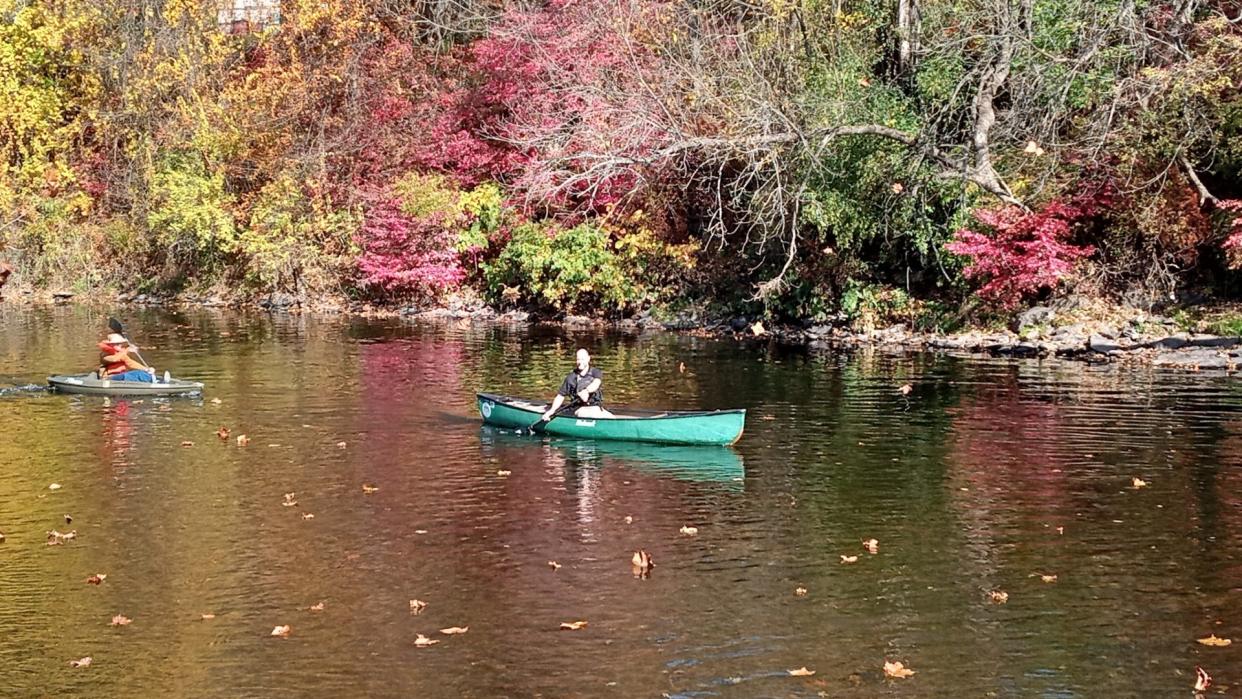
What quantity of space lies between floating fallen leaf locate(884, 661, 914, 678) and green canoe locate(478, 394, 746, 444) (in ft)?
30.7

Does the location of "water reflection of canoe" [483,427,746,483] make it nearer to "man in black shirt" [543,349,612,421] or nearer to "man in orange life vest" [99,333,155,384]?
"man in black shirt" [543,349,612,421]

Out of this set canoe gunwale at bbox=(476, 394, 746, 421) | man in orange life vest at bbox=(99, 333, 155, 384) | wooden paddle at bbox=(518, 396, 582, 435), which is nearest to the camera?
canoe gunwale at bbox=(476, 394, 746, 421)

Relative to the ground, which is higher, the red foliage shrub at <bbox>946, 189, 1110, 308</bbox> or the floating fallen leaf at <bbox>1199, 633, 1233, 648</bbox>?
the red foliage shrub at <bbox>946, 189, 1110, 308</bbox>

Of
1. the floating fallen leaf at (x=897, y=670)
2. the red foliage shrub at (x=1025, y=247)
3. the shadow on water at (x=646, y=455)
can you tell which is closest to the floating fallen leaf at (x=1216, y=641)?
the floating fallen leaf at (x=897, y=670)

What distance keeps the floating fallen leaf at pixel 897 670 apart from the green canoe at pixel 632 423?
934 centimetres

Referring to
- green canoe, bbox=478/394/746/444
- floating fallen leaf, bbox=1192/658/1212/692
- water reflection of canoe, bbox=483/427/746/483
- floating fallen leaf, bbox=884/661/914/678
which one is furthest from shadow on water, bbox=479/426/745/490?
floating fallen leaf, bbox=1192/658/1212/692

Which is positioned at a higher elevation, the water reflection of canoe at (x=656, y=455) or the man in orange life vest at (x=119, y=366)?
the man in orange life vest at (x=119, y=366)

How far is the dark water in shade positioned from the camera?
1139 cm

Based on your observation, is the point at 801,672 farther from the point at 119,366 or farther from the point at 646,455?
the point at 119,366

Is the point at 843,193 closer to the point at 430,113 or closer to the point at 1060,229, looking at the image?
the point at 1060,229

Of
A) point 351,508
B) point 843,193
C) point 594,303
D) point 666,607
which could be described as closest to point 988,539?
point 666,607

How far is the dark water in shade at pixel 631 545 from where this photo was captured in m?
11.4

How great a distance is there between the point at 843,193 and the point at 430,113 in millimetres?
19064

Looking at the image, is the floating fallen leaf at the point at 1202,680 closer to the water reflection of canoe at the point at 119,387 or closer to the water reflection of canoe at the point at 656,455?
the water reflection of canoe at the point at 656,455
